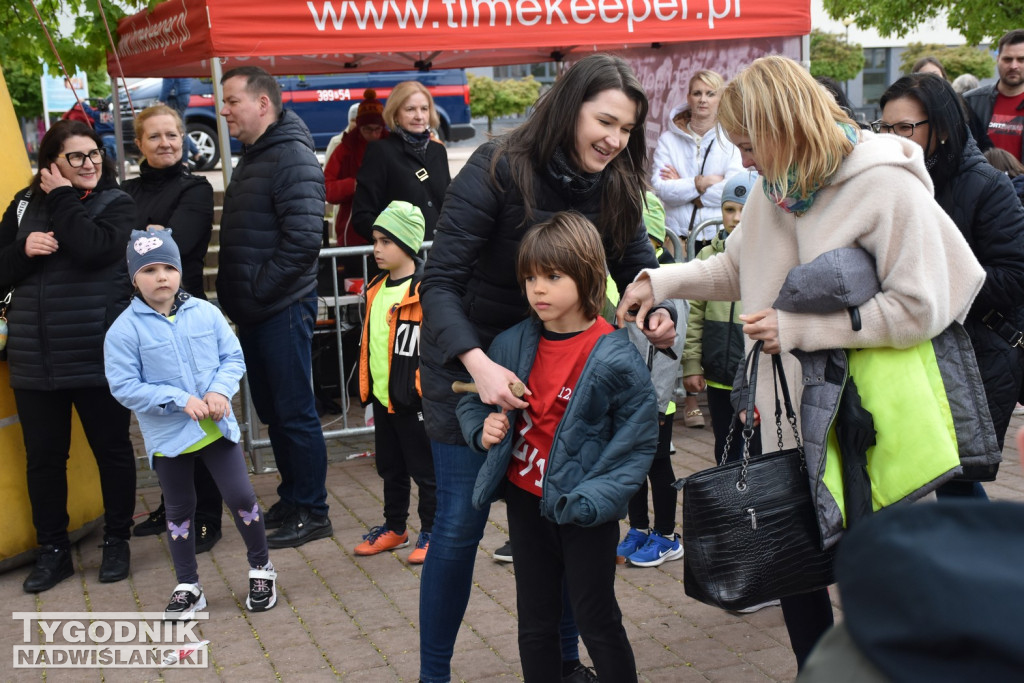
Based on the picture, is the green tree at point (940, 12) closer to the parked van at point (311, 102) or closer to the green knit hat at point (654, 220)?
the parked van at point (311, 102)

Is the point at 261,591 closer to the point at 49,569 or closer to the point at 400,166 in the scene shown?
the point at 49,569

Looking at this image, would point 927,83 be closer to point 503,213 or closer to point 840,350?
point 840,350

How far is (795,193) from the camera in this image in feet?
8.96

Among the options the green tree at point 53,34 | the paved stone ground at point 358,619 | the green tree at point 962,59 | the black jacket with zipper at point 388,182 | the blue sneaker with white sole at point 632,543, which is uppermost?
the green tree at point 962,59

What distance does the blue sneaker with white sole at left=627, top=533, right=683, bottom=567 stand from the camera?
485 centimetres

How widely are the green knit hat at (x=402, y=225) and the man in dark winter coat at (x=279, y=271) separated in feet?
1.64

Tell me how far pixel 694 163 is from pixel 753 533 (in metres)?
5.54

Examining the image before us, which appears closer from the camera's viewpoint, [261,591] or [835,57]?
[261,591]

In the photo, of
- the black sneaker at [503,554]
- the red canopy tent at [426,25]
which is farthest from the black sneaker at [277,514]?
the red canopy tent at [426,25]

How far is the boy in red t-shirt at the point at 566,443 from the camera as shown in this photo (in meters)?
3.02

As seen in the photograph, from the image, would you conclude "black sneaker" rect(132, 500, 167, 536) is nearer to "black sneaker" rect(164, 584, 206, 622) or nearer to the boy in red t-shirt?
"black sneaker" rect(164, 584, 206, 622)

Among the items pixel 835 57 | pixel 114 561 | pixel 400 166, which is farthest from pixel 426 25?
pixel 835 57

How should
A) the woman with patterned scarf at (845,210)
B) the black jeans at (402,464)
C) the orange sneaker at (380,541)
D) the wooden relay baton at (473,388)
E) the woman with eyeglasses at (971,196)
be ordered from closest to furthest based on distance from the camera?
the woman with patterned scarf at (845,210) < the wooden relay baton at (473,388) < the woman with eyeglasses at (971,196) < the black jeans at (402,464) < the orange sneaker at (380,541)

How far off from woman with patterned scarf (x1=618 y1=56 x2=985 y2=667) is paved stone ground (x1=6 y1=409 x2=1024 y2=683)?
1531 mm
